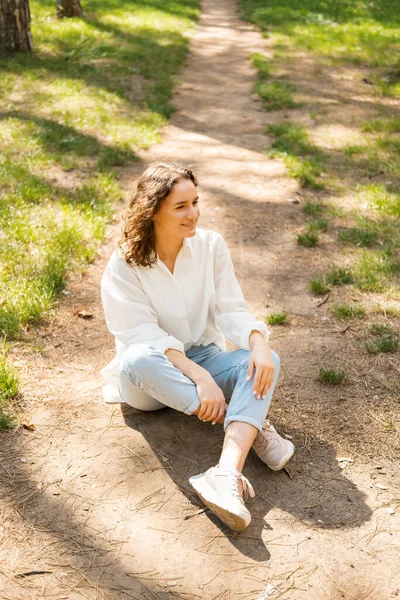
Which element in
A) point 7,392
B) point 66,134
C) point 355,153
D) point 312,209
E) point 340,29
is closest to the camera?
point 7,392

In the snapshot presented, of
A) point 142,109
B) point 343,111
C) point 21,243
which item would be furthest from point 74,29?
point 21,243

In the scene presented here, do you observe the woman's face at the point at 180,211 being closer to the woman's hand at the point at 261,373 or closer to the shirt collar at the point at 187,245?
the shirt collar at the point at 187,245

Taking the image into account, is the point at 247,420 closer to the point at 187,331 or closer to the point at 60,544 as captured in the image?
the point at 187,331

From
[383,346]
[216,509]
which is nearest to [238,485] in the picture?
[216,509]

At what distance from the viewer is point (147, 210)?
3354 millimetres

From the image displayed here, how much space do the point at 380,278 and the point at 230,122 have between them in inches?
177

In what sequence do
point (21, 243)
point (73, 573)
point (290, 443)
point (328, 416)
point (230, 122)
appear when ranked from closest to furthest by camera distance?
point (73, 573)
point (290, 443)
point (328, 416)
point (21, 243)
point (230, 122)

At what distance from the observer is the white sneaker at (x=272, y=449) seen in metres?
3.19

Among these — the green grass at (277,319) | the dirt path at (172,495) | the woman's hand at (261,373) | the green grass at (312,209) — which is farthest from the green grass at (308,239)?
the woman's hand at (261,373)

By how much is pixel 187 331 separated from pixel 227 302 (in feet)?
0.87

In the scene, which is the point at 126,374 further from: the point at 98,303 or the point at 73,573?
the point at 98,303

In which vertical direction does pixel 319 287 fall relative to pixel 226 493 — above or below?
below

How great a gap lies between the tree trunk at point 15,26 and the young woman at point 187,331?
755cm

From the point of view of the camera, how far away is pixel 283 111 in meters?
9.16
